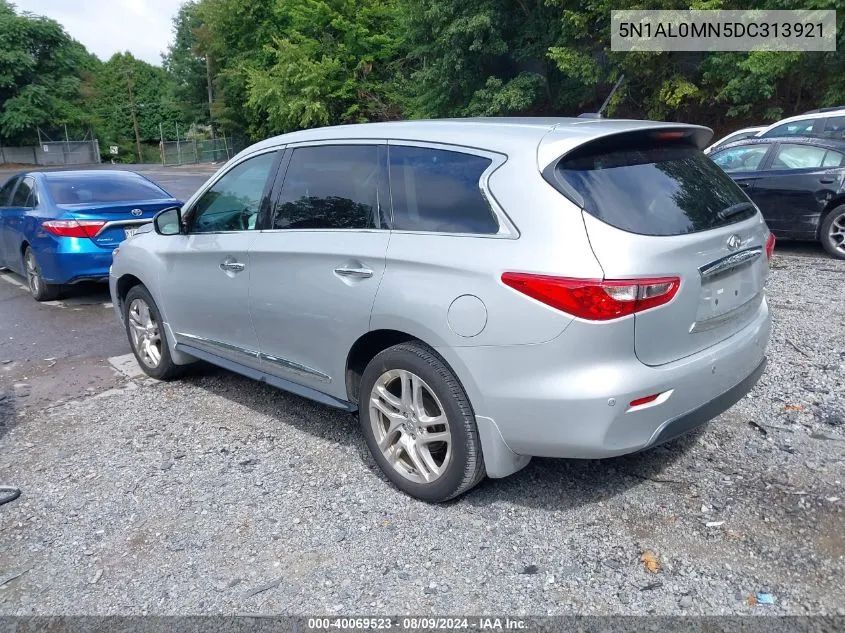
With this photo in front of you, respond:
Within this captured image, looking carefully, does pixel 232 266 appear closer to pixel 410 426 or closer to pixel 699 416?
pixel 410 426

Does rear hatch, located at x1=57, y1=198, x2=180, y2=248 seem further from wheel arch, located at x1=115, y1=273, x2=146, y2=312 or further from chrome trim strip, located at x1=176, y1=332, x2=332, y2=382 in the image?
chrome trim strip, located at x1=176, y1=332, x2=332, y2=382

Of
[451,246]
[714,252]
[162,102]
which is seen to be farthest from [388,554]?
[162,102]

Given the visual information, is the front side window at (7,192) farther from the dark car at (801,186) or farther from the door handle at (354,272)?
the dark car at (801,186)

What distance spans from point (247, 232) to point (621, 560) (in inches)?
109

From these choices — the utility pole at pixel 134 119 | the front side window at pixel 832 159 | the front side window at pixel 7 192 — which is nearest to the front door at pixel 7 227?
the front side window at pixel 7 192

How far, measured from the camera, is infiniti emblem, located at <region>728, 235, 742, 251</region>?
124 inches

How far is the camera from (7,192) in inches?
366

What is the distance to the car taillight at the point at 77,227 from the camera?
7695 millimetres

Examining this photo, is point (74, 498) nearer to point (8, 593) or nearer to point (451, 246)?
point (8, 593)

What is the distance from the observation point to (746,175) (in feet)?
31.7

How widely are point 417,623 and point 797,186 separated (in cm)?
841

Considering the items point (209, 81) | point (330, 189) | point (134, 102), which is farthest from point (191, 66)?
point (330, 189)

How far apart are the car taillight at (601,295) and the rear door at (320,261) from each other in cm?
93

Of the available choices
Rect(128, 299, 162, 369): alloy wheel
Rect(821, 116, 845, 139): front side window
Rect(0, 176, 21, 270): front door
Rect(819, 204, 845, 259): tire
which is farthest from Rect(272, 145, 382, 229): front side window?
Rect(821, 116, 845, 139): front side window
